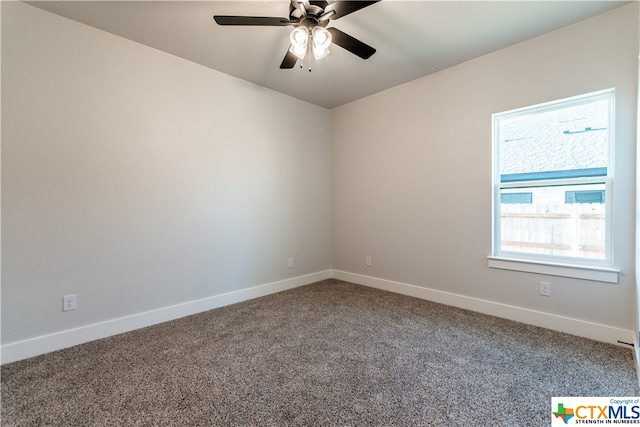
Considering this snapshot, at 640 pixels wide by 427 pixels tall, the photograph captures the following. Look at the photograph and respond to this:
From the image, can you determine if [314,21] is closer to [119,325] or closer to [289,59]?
[289,59]

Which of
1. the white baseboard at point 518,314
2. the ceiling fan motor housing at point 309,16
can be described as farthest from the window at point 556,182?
the ceiling fan motor housing at point 309,16

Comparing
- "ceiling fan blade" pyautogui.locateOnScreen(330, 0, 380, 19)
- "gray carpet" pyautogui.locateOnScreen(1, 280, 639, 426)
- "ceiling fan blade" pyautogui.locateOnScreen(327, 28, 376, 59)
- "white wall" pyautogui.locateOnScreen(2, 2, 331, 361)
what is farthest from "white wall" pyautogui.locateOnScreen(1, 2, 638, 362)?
"ceiling fan blade" pyautogui.locateOnScreen(330, 0, 380, 19)

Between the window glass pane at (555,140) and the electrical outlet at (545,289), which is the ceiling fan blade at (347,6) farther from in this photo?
the electrical outlet at (545,289)

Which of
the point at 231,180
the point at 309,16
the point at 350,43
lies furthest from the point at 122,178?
the point at 350,43

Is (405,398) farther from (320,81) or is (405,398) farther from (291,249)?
(320,81)

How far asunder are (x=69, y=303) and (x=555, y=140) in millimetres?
4291

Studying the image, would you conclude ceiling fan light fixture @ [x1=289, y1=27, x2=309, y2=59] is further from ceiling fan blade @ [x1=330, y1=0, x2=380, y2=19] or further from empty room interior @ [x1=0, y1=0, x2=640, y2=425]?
ceiling fan blade @ [x1=330, y1=0, x2=380, y2=19]

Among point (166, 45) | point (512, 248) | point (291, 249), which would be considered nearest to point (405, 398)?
point (512, 248)

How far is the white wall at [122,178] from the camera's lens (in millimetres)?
1996

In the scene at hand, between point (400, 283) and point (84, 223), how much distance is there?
3266 millimetres

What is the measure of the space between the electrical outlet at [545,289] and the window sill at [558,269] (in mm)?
95

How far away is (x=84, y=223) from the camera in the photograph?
7.32ft

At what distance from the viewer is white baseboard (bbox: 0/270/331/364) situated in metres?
1.98

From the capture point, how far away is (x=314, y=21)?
6.01 ft
